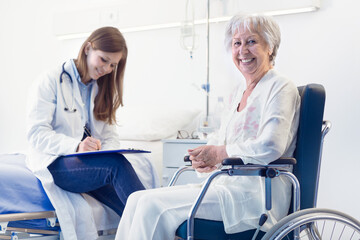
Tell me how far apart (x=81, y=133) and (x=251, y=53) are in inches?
39.2

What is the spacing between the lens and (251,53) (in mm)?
1724

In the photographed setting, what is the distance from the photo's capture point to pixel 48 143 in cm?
205

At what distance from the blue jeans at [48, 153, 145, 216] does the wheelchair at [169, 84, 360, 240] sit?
0.44m

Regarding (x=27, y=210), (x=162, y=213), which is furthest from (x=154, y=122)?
(x=162, y=213)

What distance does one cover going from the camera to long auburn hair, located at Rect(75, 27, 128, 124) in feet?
7.42

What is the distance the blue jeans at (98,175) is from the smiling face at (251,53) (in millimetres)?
644

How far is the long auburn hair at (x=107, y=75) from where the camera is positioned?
2.26 meters

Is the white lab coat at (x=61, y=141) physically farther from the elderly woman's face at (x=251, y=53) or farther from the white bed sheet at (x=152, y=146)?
the elderly woman's face at (x=251, y=53)

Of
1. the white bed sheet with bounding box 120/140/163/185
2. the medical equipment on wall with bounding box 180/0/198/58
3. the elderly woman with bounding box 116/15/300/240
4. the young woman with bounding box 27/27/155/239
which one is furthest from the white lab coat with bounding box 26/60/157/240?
the medical equipment on wall with bounding box 180/0/198/58

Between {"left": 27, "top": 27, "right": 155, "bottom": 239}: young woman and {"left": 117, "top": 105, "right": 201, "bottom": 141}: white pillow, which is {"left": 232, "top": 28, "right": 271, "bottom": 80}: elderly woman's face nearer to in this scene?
{"left": 27, "top": 27, "right": 155, "bottom": 239}: young woman

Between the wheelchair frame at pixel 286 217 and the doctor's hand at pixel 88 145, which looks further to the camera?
the doctor's hand at pixel 88 145

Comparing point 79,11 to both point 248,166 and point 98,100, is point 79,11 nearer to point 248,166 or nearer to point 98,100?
point 98,100

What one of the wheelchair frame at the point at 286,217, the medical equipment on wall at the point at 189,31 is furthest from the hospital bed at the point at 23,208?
the medical equipment on wall at the point at 189,31

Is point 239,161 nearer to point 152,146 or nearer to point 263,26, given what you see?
point 263,26
